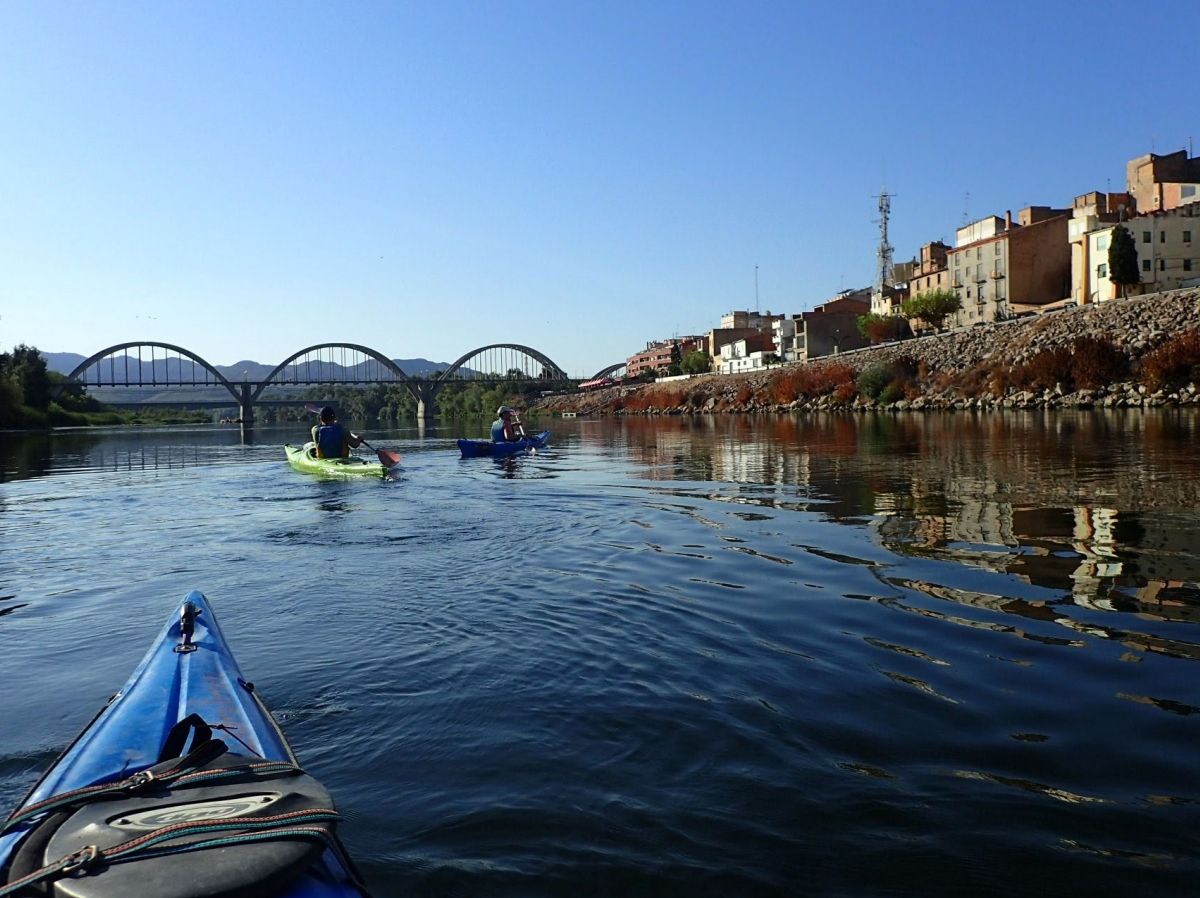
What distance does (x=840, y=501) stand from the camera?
14.6 m

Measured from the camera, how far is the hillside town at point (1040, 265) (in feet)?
195

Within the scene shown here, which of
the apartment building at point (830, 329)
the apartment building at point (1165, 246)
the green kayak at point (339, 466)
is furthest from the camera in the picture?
the apartment building at point (830, 329)

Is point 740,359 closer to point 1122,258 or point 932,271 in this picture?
point 932,271

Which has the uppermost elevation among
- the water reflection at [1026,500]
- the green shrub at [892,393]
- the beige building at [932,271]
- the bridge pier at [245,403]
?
the beige building at [932,271]

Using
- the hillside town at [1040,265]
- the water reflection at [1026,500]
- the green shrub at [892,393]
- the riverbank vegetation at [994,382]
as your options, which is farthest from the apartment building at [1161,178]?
the water reflection at [1026,500]

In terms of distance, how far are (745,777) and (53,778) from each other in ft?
9.83

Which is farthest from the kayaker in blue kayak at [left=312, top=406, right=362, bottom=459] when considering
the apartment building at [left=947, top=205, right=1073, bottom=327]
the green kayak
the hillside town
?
the apartment building at [left=947, top=205, right=1073, bottom=327]

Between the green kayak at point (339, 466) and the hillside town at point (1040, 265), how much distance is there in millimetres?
53632

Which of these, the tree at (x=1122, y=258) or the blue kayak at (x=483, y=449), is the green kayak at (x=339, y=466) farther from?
the tree at (x=1122, y=258)

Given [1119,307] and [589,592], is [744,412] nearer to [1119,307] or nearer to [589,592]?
[1119,307]

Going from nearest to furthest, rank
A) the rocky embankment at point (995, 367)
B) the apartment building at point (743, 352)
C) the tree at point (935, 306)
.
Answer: the rocky embankment at point (995, 367) < the tree at point (935, 306) < the apartment building at point (743, 352)

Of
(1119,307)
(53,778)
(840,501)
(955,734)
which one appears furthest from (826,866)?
(1119,307)

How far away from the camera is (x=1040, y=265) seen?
239 ft

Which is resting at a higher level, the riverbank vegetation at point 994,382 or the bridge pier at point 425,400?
the bridge pier at point 425,400
